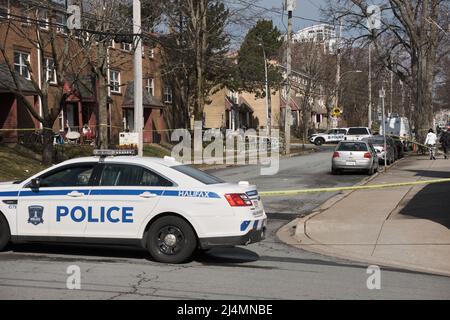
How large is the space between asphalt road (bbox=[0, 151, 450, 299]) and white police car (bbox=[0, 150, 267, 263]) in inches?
14.8

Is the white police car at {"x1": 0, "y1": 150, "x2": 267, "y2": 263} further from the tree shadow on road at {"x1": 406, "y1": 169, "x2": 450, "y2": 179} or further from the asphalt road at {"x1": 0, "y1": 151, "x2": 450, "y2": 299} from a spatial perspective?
the tree shadow on road at {"x1": 406, "y1": 169, "x2": 450, "y2": 179}

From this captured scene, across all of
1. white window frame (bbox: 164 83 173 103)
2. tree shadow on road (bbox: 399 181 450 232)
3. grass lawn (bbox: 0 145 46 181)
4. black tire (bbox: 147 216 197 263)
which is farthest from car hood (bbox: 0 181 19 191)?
white window frame (bbox: 164 83 173 103)

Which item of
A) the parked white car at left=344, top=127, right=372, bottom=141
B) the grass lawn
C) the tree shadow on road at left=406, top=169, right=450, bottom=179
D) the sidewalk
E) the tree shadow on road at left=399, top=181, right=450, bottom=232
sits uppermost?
the parked white car at left=344, top=127, right=372, bottom=141

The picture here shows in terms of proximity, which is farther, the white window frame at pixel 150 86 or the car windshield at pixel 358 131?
the white window frame at pixel 150 86

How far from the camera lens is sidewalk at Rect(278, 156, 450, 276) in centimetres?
938

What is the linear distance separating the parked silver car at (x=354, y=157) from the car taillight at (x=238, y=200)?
1697 centimetres

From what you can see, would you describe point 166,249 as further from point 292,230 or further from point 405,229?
point 405,229

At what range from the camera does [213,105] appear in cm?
6631

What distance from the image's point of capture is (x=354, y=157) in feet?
81.1

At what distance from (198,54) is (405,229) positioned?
2890 centimetres

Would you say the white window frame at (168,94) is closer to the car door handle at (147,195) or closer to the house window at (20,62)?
the house window at (20,62)

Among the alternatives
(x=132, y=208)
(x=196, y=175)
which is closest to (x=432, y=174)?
(x=196, y=175)

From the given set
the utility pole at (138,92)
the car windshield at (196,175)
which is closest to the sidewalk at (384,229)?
the car windshield at (196,175)

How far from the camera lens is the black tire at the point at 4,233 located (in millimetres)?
9016
